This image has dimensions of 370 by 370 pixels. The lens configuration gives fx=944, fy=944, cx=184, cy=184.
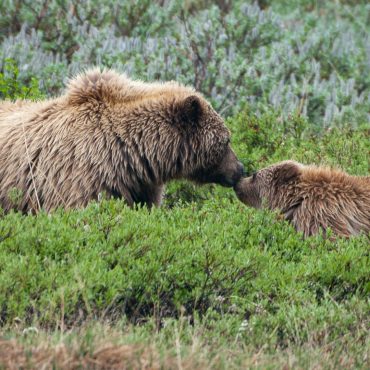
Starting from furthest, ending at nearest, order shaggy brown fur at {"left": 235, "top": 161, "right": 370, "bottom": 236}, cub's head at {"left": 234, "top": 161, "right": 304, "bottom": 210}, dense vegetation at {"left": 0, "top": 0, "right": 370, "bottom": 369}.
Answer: cub's head at {"left": 234, "top": 161, "right": 304, "bottom": 210}, shaggy brown fur at {"left": 235, "top": 161, "right": 370, "bottom": 236}, dense vegetation at {"left": 0, "top": 0, "right": 370, "bottom": 369}

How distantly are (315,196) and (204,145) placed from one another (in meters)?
1.09

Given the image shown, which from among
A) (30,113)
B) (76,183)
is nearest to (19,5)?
(30,113)

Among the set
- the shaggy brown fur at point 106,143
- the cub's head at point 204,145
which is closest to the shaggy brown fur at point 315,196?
the cub's head at point 204,145

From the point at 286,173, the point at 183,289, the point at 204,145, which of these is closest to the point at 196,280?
the point at 183,289

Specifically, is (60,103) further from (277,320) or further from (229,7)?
(229,7)

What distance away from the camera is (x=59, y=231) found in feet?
19.6

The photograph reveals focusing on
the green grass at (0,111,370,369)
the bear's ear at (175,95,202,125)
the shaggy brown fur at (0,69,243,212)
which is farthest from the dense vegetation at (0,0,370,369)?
the bear's ear at (175,95,202,125)

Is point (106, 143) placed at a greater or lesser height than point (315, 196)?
greater

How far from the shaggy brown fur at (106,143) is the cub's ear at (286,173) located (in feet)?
1.88

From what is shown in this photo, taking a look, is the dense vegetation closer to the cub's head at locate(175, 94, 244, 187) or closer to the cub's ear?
the cub's head at locate(175, 94, 244, 187)

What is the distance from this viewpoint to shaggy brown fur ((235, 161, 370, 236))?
7.32 m

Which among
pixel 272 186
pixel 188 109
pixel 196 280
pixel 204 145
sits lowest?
pixel 272 186

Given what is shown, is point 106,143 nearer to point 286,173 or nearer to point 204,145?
point 204,145

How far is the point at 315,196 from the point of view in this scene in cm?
749
